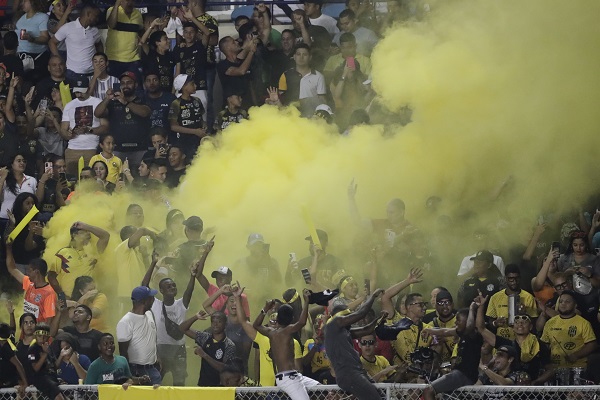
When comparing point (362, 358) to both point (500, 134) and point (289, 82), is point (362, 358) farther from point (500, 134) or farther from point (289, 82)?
point (289, 82)

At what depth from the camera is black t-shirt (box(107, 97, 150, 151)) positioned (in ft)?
51.6

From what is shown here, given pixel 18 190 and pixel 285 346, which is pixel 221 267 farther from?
pixel 18 190

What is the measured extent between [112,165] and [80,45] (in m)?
2.04

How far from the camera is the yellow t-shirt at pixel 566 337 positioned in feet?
37.4

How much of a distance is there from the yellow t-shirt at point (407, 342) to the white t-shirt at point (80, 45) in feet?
21.4

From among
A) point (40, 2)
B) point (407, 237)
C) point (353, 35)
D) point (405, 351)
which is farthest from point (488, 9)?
point (40, 2)

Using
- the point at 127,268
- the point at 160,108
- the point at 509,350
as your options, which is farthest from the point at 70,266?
the point at 509,350

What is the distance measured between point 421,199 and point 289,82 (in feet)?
8.08

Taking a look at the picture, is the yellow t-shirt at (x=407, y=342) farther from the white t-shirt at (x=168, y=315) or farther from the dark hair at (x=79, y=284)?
the dark hair at (x=79, y=284)

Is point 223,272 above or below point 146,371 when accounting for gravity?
above

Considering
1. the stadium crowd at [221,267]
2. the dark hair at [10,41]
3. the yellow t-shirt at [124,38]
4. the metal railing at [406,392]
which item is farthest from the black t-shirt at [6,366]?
the dark hair at [10,41]

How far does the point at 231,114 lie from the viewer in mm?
15445

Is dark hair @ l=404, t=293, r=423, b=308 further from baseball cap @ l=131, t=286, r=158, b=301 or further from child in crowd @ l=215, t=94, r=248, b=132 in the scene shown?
child in crowd @ l=215, t=94, r=248, b=132

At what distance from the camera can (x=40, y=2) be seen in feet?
56.0
